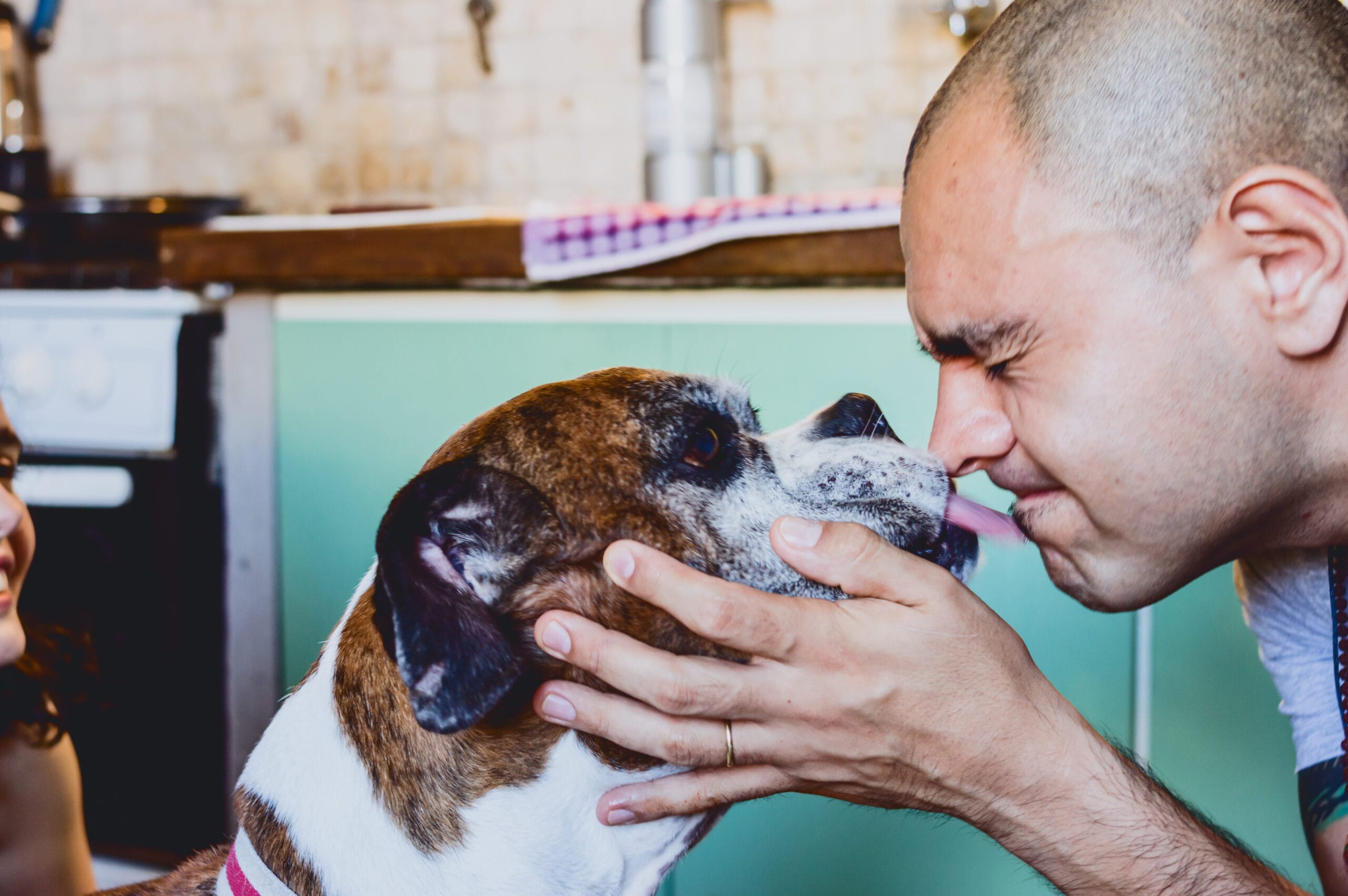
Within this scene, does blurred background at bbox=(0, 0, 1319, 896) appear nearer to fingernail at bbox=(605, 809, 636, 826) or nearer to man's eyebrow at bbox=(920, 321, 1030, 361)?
man's eyebrow at bbox=(920, 321, 1030, 361)

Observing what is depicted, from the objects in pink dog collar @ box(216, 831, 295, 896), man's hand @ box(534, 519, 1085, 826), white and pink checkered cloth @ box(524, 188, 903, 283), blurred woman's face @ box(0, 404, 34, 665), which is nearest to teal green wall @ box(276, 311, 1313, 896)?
white and pink checkered cloth @ box(524, 188, 903, 283)

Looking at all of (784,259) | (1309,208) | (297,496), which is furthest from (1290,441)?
(297,496)

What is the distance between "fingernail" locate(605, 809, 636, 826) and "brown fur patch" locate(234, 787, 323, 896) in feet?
0.87

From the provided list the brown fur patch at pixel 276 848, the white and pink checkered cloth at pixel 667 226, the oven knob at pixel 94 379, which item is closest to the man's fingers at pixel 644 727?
the brown fur patch at pixel 276 848

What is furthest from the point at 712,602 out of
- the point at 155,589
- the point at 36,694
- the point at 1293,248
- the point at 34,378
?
the point at 34,378

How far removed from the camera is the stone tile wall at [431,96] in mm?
3006

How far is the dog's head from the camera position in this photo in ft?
3.24

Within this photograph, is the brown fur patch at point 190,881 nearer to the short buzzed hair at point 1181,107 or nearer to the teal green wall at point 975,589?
the teal green wall at point 975,589

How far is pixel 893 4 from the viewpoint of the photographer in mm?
2953

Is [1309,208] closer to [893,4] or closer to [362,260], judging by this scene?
[362,260]

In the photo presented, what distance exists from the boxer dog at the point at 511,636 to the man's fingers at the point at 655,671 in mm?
57

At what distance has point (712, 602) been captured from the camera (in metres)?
1.02

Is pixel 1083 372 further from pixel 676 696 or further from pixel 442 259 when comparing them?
pixel 442 259

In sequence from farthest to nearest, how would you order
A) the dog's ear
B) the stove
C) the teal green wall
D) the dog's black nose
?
the stove → the teal green wall → the dog's black nose → the dog's ear
